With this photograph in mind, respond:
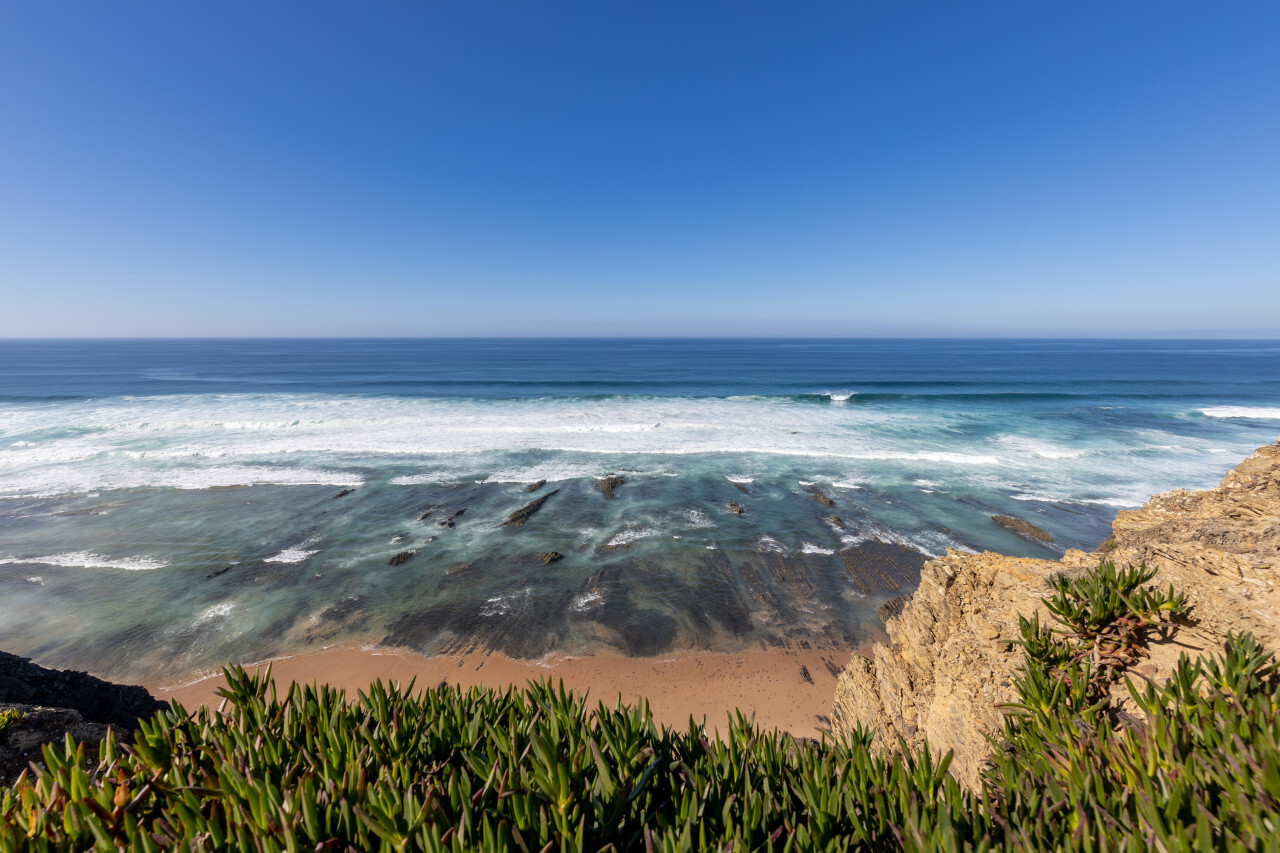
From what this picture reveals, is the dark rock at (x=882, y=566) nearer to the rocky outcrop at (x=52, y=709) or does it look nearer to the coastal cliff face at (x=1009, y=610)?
the coastal cliff face at (x=1009, y=610)

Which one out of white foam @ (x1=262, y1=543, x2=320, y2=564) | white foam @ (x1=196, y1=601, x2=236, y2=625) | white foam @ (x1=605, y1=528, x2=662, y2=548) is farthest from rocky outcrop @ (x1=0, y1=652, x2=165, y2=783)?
white foam @ (x1=605, y1=528, x2=662, y2=548)

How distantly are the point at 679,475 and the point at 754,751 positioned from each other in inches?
624

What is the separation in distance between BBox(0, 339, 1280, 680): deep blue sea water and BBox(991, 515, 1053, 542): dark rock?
0.43 meters

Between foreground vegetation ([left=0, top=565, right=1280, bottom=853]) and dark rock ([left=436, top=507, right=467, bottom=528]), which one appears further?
dark rock ([left=436, top=507, right=467, bottom=528])

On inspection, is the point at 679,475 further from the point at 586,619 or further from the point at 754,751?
the point at 754,751

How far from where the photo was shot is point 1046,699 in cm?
333

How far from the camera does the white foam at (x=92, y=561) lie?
11289 mm

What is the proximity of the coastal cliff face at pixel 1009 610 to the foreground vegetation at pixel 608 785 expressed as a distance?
30.9 inches

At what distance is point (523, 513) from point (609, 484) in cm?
362

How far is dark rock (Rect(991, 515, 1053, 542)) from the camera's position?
42.6 feet

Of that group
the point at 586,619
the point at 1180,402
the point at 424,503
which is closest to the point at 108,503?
the point at 424,503

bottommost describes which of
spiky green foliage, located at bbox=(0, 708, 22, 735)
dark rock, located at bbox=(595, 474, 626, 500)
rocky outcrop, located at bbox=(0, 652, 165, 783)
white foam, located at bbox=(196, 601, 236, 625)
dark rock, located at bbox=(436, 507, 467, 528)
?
white foam, located at bbox=(196, 601, 236, 625)

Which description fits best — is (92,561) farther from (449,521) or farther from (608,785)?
(608,785)

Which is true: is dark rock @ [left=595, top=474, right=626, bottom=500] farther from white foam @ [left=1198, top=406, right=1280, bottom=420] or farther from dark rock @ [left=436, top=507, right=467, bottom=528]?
white foam @ [left=1198, top=406, right=1280, bottom=420]
